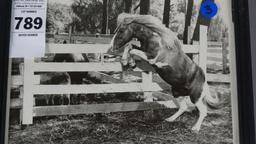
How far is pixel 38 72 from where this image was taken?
3.12 ft

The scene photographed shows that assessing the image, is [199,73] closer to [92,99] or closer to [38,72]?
[92,99]

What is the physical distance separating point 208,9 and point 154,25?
0.28 m

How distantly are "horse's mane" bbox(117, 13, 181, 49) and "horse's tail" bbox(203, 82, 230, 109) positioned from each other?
0.24 meters

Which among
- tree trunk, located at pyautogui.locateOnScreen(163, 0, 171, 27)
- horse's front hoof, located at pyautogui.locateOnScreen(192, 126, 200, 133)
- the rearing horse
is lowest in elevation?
horse's front hoof, located at pyautogui.locateOnScreen(192, 126, 200, 133)

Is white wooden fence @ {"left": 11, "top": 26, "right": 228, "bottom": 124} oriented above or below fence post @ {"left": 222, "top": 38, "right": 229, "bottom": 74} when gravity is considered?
below

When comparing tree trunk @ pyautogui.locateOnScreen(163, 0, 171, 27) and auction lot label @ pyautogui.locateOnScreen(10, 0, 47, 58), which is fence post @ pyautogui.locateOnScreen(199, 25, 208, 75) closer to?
tree trunk @ pyautogui.locateOnScreen(163, 0, 171, 27)

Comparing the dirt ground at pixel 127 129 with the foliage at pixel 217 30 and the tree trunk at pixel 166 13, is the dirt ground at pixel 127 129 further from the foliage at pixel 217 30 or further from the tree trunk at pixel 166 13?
the tree trunk at pixel 166 13

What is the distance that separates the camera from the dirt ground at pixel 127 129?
36.8 inches

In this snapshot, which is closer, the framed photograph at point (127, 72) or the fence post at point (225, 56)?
the framed photograph at point (127, 72)

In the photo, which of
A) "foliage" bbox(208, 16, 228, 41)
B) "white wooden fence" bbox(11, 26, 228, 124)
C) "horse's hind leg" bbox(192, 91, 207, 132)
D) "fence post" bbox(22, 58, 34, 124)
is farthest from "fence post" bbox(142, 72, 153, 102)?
"fence post" bbox(22, 58, 34, 124)

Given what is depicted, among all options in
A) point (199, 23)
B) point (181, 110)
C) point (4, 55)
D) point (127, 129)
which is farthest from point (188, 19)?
point (4, 55)

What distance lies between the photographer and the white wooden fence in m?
0.94

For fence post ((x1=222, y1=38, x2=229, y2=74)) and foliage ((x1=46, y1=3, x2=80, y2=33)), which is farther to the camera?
fence post ((x1=222, y1=38, x2=229, y2=74))

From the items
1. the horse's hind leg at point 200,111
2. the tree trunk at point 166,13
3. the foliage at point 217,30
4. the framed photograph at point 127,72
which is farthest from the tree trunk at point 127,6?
the horse's hind leg at point 200,111
